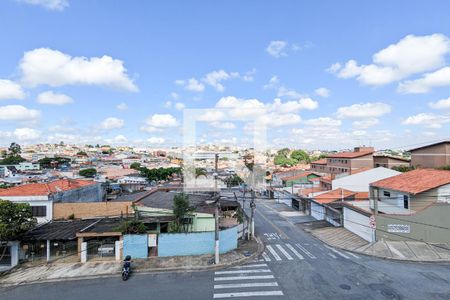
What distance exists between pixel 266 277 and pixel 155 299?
19.8 feet

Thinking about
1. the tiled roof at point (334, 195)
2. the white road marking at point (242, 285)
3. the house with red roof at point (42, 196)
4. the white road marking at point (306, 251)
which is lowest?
the white road marking at point (306, 251)

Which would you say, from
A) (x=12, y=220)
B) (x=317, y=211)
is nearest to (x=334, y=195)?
(x=317, y=211)

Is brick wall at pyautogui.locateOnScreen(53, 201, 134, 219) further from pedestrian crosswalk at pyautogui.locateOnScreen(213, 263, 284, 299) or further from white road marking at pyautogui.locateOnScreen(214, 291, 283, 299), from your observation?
white road marking at pyautogui.locateOnScreen(214, 291, 283, 299)

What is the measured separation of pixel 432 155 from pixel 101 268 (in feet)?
141

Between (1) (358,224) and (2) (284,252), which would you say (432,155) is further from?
(2) (284,252)

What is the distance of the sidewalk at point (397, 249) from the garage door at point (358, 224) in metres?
0.50

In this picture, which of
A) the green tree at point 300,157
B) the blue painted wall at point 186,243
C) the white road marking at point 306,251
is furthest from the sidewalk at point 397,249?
the green tree at point 300,157

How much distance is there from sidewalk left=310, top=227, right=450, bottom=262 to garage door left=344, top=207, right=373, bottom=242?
50 centimetres

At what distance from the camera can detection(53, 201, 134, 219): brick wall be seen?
22.0 meters

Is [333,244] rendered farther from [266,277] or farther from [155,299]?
[155,299]

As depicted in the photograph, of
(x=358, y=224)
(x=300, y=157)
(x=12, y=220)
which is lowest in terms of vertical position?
(x=358, y=224)

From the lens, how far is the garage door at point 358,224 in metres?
21.0

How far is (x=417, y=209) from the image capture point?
21.6 meters

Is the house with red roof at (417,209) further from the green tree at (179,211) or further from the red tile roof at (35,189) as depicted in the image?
the red tile roof at (35,189)
